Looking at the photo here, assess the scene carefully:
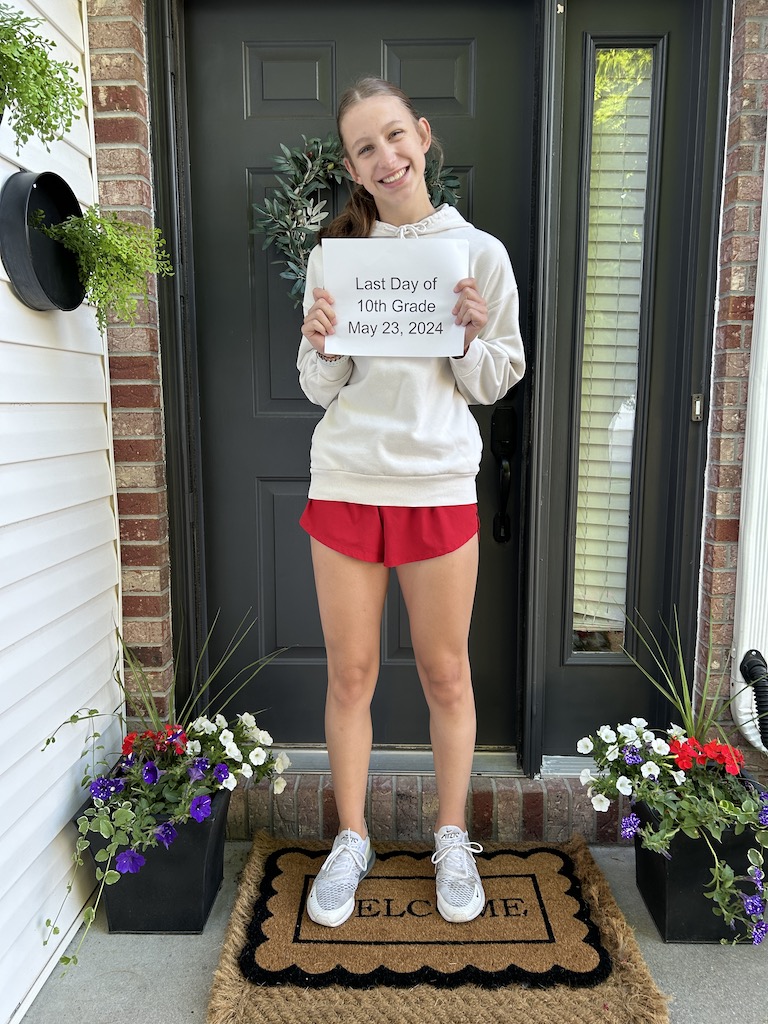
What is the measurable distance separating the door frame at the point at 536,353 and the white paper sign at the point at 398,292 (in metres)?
0.51

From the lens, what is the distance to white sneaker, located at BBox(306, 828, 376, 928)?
177 cm

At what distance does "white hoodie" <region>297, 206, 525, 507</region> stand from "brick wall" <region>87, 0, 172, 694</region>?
564 millimetres

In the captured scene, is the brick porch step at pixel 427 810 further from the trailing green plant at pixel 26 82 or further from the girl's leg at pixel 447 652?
the trailing green plant at pixel 26 82

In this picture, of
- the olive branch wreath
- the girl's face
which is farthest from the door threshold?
the girl's face

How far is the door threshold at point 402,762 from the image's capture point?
7.26 ft

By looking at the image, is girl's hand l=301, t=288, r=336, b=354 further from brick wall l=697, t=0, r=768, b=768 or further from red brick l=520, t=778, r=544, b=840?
red brick l=520, t=778, r=544, b=840

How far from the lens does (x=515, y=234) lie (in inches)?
84.4

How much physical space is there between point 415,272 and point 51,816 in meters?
1.45

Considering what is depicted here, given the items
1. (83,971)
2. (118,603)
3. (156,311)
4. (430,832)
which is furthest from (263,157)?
(83,971)

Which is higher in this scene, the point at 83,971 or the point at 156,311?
the point at 156,311

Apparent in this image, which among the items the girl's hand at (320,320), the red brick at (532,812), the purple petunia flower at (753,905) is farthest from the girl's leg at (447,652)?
the purple petunia flower at (753,905)

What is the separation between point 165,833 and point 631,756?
111 centimetres

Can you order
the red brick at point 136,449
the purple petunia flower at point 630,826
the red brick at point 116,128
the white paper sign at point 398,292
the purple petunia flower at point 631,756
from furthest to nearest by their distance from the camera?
1. the red brick at point 136,449
2. the red brick at point 116,128
3. the purple petunia flower at point 631,756
4. the purple petunia flower at point 630,826
5. the white paper sign at point 398,292

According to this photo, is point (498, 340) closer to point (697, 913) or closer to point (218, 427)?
point (218, 427)
